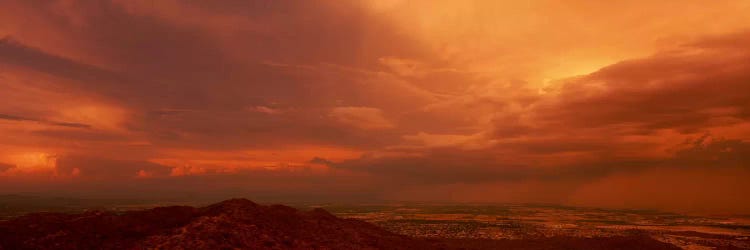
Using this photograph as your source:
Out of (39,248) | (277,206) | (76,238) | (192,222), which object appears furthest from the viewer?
(277,206)

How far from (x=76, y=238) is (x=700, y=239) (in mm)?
123376

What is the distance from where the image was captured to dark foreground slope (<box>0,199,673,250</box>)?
3400 cm

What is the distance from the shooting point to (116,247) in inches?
1308

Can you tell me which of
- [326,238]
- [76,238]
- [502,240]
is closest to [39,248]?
[76,238]

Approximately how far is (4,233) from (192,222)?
1590cm

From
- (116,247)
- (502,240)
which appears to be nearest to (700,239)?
(502,240)

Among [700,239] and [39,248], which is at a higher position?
[39,248]

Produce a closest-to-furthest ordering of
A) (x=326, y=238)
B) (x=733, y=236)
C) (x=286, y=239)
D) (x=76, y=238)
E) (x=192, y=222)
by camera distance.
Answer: (x=76, y=238), (x=192, y=222), (x=286, y=239), (x=326, y=238), (x=733, y=236)

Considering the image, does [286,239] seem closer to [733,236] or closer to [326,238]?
[326,238]

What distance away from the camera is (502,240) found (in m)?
88.4

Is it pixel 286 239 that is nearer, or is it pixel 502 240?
pixel 286 239

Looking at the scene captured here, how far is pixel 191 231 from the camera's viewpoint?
3581 centimetres

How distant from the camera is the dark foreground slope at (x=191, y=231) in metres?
34.0

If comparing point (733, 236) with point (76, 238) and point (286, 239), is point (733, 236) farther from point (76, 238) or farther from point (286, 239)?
point (76, 238)
